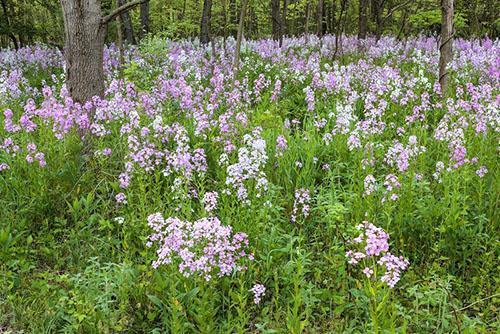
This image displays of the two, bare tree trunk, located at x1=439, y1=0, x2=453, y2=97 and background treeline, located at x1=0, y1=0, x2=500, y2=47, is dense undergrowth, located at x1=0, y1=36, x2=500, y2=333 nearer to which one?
bare tree trunk, located at x1=439, y1=0, x2=453, y2=97

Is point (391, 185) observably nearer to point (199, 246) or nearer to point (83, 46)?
point (199, 246)

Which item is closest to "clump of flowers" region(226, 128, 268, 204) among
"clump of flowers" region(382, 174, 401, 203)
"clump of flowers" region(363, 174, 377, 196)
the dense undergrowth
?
the dense undergrowth

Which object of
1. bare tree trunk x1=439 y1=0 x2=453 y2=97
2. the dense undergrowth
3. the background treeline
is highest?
the background treeline

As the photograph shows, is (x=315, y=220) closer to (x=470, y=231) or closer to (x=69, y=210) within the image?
(x=470, y=231)

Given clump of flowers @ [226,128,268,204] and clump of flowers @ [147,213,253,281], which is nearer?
clump of flowers @ [147,213,253,281]

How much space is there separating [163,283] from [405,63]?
29.5 feet

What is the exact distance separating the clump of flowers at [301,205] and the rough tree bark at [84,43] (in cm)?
327

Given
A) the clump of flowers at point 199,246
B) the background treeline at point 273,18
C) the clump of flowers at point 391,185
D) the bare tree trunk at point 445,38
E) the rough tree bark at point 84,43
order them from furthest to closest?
the background treeline at point 273,18 → the bare tree trunk at point 445,38 → the rough tree bark at point 84,43 → the clump of flowers at point 391,185 → the clump of flowers at point 199,246

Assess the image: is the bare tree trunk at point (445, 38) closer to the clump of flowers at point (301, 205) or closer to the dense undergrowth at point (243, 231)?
the dense undergrowth at point (243, 231)

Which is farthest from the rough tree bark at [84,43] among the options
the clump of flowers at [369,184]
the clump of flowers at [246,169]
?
the clump of flowers at [369,184]

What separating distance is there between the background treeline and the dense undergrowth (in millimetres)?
2425

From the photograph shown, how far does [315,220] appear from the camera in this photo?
4277 millimetres

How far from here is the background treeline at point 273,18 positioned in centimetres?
1277

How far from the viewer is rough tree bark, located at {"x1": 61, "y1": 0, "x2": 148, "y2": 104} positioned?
5.65 m
